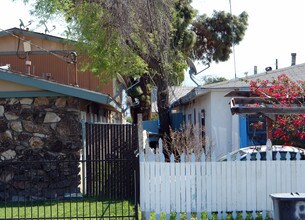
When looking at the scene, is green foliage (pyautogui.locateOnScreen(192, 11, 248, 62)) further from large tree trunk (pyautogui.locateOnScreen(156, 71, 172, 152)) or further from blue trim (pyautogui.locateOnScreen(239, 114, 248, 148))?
blue trim (pyautogui.locateOnScreen(239, 114, 248, 148))

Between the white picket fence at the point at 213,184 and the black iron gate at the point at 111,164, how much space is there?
1.71 m

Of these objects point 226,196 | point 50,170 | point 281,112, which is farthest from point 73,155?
point 281,112

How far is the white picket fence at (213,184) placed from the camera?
10523mm

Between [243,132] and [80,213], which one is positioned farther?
[243,132]

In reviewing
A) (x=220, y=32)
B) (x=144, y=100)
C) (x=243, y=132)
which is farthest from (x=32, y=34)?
(x=220, y=32)

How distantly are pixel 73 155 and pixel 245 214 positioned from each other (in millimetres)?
5201

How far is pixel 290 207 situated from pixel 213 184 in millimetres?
2200

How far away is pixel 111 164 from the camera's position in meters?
13.1

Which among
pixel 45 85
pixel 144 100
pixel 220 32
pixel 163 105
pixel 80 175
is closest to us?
pixel 45 85

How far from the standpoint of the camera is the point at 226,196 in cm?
1067

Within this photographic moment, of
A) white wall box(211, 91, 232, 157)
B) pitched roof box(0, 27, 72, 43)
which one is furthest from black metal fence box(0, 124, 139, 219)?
pitched roof box(0, 27, 72, 43)

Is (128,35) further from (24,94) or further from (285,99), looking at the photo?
(285,99)

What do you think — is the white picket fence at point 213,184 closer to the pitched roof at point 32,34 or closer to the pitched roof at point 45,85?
the pitched roof at point 45,85

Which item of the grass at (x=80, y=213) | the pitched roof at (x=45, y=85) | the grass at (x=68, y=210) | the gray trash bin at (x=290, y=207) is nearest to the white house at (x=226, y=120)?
the pitched roof at (x=45, y=85)
